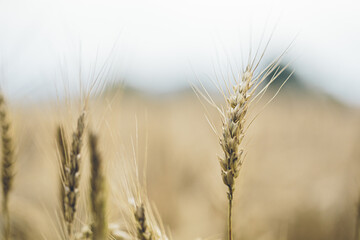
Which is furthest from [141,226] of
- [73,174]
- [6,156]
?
[6,156]

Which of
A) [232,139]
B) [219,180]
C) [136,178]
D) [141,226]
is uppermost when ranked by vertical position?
[232,139]

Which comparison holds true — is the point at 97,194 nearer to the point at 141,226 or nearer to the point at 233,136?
the point at 141,226

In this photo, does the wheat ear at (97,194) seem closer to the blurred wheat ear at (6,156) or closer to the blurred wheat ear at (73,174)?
the blurred wheat ear at (73,174)

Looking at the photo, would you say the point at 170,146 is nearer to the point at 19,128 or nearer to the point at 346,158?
the point at 346,158

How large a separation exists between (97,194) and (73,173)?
0.24 meters

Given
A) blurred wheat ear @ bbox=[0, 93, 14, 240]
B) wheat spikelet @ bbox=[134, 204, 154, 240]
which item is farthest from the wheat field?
wheat spikelet @ bbox=[134, 204, 154, 240]

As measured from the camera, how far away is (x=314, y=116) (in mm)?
4152

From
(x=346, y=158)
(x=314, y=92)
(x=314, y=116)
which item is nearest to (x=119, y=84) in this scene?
(x=346, y=158)

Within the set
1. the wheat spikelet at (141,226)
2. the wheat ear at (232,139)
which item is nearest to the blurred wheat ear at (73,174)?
the wheat spikelet at (141,226)

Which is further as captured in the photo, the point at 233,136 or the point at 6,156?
the point at 6,156

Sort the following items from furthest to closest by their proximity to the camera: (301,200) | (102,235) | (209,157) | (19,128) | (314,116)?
(314,116), (209,157), (301,200), (19,128), (102,235)

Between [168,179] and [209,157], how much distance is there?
635 mm

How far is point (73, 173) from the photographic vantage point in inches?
36.3

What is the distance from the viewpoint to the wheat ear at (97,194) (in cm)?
68
